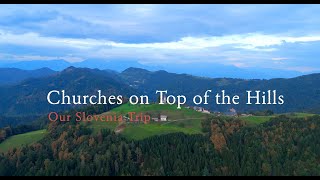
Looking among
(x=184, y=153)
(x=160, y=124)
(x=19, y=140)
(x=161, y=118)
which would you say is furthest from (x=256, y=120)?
(x=19, y=140)

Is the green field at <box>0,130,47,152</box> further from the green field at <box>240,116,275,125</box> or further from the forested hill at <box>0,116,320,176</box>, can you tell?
the green field at <box>240,116,275,125</box>

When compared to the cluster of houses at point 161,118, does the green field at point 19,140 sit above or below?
below

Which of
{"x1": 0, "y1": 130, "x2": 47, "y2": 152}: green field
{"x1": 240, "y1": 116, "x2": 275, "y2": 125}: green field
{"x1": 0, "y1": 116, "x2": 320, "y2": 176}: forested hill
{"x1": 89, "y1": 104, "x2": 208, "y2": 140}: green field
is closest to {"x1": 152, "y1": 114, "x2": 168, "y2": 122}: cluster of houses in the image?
{"x1": 89, "y1": 104, "x2": 208, "y2": 140}: green field

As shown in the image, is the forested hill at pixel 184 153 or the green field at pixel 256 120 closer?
the forested hill at pixel 184 153

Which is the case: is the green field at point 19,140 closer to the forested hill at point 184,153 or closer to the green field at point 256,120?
the forested hill at point 184,153

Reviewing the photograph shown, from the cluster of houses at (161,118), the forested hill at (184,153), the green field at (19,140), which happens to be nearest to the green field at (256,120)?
the forested hill at (184,153)

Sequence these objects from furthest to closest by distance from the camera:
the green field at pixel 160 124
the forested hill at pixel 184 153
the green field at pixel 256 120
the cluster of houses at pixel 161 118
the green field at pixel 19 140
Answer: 1. the cluster of houses at pixel 161 118
2. the green field at pixel 256 120
3. the green field at pixel 19 140
4. the green field at pixel 160 124
5. the forested hill at pixel 184 153

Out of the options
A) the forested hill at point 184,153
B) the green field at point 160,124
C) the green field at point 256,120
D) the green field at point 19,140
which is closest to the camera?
the forested hill at point 184,153

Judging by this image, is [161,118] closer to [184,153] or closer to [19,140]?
[184,153]

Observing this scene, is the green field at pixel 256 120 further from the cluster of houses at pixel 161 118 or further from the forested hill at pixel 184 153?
the cluster of houses at pixel 161 118
